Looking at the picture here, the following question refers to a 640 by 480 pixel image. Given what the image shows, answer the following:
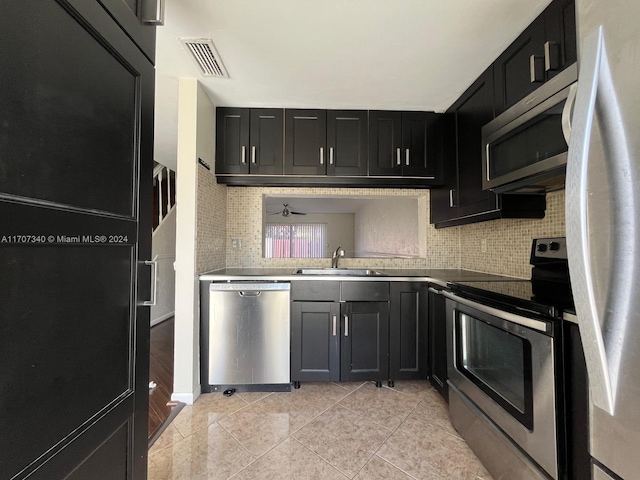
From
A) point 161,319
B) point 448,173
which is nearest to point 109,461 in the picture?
point 448,173

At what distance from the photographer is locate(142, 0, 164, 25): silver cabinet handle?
93cm

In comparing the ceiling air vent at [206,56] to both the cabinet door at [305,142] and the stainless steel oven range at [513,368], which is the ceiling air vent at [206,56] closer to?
the cabinet door at [305,142]

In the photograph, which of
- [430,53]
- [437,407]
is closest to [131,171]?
[430,53]

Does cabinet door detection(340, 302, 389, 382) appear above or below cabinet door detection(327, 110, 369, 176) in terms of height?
below

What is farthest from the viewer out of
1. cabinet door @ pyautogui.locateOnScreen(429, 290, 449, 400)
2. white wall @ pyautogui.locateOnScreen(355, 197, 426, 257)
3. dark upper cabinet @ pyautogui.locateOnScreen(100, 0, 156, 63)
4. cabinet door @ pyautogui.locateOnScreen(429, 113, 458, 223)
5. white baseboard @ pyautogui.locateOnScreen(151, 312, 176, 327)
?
white baseboard @ pyautogui.locateOnScreen(151, 312, 176, 327)

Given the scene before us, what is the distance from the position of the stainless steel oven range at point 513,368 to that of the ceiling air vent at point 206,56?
2.11 m

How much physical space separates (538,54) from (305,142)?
1.58 metres

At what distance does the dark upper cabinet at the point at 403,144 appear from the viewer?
2344mm

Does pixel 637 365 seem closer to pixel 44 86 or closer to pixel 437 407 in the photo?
pixel 44 86

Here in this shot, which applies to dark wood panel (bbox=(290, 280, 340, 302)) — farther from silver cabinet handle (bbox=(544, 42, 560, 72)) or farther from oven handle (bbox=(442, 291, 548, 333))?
silver cabinet handle (bbox=(544, 42, 560, 72))

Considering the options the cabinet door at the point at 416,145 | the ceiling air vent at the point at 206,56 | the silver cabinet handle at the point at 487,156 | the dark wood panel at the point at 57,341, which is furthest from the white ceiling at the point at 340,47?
the dark wood panel at the point at 57,341

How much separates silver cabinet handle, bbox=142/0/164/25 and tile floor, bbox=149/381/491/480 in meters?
1.99

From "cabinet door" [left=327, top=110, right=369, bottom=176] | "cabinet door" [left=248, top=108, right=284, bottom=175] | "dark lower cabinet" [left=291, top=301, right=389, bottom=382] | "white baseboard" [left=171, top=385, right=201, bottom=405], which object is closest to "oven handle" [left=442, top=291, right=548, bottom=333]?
"dark lower cabinet" [left=291, top=301, right=389, bottom=382]

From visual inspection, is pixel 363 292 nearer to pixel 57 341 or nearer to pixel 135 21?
pixel 57 341
